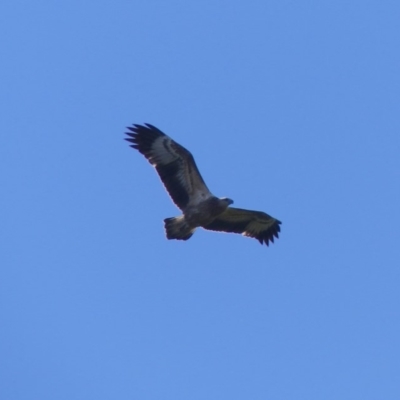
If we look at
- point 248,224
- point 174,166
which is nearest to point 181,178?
point 174,166

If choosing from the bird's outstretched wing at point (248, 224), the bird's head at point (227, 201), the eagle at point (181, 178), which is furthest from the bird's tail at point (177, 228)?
the bird's outstretched wing at point (248, 224)

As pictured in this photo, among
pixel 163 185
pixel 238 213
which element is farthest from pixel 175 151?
pixel 238 213

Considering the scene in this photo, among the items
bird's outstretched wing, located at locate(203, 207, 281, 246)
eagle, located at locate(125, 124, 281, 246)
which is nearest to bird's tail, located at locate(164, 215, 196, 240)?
eagle, located at locate(125, 124, 281, 246)

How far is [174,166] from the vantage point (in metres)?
22.9

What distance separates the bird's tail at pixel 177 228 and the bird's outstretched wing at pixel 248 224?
1.11m

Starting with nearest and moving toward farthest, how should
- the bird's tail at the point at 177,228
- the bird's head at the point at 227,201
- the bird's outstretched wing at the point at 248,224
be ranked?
the bird's tail at the point at 177,228 → the bird's head at the point at 227,201 → the bird's outstretched wing at the point at 248,224

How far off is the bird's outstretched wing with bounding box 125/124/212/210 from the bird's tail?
426 millimetres

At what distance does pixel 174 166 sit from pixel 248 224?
8.34 feet

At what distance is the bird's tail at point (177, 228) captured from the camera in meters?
22.4

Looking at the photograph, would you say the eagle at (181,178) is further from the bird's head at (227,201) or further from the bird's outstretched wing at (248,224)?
the bird's outstretched wing at (248,224)

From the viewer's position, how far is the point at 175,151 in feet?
74.8

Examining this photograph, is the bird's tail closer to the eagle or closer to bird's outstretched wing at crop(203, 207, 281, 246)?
the eagle

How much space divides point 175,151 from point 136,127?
989mm

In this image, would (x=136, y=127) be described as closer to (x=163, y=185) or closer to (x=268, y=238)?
(x=163, y=185)
